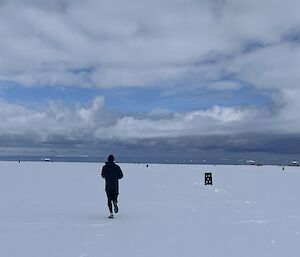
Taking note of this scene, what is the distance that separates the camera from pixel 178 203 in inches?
821

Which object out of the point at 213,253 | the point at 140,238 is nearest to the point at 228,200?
the point at 140,238

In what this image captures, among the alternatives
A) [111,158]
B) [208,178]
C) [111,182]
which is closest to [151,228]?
[111,182]

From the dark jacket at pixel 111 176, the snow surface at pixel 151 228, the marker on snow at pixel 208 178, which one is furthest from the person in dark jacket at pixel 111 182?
the marker on snow at pixel 208 178

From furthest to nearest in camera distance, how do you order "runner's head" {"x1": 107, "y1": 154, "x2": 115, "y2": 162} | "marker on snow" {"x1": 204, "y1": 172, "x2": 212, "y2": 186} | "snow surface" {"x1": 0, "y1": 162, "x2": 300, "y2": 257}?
"marker on snow" {"x1": 204, "y1": 172, "x2": 212, "y2": 186} → "runner's head" {"x1": 107, "y1": 154, "x2": 115, "y2": 162} → "snow surface" {"x1": 0, "y1": 162, "x2": 300, "y2": 257}

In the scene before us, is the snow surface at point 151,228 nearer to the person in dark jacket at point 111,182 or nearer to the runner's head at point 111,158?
the person in dark jacket at point 111,182

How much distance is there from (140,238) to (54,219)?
4.43m

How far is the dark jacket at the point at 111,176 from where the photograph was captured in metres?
16.1

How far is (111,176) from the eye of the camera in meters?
16.3

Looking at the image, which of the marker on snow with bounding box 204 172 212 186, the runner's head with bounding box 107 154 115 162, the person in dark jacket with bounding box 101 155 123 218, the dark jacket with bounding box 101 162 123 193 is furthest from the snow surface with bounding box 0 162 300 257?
the marker on snow with bounding box 204 172 212 186

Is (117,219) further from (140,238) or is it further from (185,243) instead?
(185,243)

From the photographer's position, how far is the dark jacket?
16141mm

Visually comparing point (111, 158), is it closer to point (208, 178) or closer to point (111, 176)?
point (111, 176)

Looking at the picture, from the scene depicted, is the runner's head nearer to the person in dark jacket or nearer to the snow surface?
the person in dark jacket

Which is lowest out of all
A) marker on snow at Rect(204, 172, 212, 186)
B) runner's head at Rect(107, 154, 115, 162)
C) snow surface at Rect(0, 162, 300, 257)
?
snow surface at Rect(0, 162, 300, 257)
